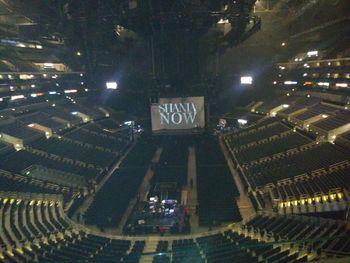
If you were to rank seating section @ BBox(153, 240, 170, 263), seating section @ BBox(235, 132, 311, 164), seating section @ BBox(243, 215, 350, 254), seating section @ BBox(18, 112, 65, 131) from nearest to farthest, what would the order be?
seating section @ BBox(243, 215, 350, 254)
seating section @ BBox(153, 240, 170, 263)
seating section @ BBox(235, 132, 311, 164)
seating section @ BBox(18, 112, 65, 131)

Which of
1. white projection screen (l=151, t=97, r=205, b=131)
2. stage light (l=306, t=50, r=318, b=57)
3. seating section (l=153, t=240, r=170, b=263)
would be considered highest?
stage light (l=306, t=50, r=318, b=57)

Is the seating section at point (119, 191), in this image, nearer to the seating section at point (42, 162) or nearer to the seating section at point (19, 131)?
the seating section at point (42, 162)

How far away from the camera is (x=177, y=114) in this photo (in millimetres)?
42406

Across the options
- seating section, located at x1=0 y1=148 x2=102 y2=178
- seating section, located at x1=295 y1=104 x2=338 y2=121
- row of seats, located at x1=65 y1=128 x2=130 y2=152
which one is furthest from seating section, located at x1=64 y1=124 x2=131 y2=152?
seating section, located at x1=295 y1=104 x2=338 y2=121

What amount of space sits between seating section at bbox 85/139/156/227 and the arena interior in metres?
0.15

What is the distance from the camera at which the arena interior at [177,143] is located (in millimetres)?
18172

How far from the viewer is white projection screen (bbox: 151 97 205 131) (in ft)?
139

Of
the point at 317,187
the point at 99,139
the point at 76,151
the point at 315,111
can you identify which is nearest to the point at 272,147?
the point at 315,111

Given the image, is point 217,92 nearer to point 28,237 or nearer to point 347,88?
point 347,88

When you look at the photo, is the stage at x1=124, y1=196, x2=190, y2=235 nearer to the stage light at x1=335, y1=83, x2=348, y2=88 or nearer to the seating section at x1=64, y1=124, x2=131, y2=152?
the seating section at x1=64, y1=124, x2=131, y2=152

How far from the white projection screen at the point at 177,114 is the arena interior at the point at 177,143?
12 cm

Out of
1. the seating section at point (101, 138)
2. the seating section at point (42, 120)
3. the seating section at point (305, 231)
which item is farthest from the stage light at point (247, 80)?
the seating section at point (305, 231)

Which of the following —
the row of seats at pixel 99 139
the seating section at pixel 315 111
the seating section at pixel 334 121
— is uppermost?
the seating section at pixel 315 111

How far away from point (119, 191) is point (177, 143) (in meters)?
15.3
